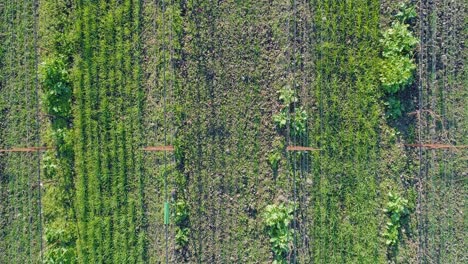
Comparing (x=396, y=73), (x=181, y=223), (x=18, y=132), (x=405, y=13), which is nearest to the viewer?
(x=396, y=73)

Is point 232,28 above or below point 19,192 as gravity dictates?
above

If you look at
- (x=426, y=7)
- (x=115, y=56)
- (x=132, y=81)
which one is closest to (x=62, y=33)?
(x=115, y=56)

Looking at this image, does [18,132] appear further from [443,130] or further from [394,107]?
[443,130]

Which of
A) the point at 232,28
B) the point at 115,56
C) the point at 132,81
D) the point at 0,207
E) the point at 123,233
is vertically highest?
the point at 232,28

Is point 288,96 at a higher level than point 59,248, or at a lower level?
higher

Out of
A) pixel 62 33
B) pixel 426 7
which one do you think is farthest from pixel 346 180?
pixel 62 33

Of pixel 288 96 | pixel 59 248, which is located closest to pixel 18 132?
pixel 59 248

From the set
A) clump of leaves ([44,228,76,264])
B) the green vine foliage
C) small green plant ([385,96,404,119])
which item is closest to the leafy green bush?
the green vine foliage

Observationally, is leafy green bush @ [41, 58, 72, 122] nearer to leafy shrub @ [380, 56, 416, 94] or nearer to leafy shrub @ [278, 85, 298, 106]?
leafy shrub @ [278, 85, 298, 106]

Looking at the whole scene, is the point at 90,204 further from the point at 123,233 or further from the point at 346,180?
the point at 346,180
